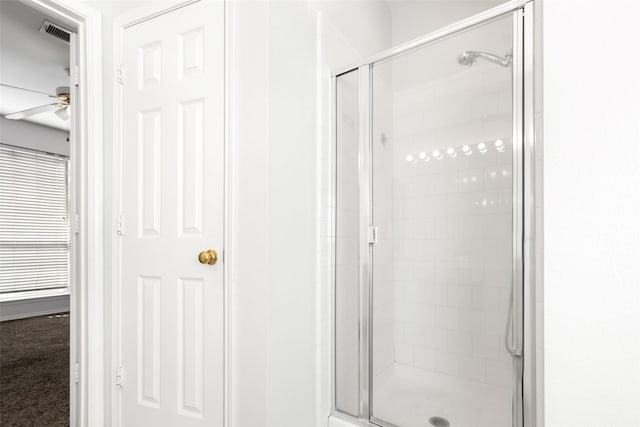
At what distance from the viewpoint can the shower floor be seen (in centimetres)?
155

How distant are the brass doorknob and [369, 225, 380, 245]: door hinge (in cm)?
72

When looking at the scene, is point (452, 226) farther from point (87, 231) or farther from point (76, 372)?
point (76, 372)

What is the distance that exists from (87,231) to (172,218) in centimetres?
44

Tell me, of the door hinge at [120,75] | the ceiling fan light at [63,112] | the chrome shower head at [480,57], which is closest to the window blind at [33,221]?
the ceiling fan light at [63,112]

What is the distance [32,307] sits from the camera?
16.8 feet

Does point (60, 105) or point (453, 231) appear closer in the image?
point (453, 231)

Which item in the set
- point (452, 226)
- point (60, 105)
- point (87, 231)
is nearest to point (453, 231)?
point (452, 226)

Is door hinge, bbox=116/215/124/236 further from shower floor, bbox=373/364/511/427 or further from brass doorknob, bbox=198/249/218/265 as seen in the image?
shower floor, bbox=373/364/511/427

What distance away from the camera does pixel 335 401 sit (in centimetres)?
187

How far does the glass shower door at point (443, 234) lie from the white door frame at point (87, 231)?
1.31 metres

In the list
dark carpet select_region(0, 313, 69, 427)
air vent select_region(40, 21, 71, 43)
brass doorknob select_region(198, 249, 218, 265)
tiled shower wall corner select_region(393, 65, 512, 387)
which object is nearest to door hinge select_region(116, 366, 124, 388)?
dark carpet select_region(0, 313, 69, 427)

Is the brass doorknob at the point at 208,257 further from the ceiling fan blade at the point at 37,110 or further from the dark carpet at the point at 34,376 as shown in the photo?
the ceiling fan blade at the point at 37,110

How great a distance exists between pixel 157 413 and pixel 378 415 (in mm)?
1000
